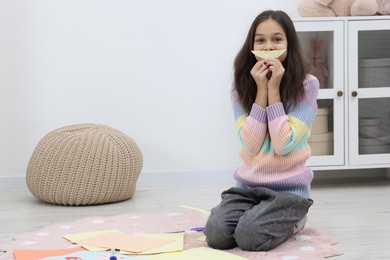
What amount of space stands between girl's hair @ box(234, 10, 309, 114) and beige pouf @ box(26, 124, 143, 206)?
2.53ft

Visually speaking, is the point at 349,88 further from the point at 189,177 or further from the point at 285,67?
the point at 285,67

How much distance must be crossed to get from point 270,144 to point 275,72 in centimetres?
20

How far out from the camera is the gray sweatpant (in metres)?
1.94

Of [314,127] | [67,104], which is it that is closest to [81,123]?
[67,104]

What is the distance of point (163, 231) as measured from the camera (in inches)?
86.4

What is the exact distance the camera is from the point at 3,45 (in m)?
3.10

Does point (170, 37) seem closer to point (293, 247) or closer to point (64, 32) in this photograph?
point (64, 32)

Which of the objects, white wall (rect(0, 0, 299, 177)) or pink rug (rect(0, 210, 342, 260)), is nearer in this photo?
pink rug (rect(0, 210, 342, 260))

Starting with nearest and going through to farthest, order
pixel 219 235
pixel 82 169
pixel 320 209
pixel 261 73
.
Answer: pixel 219 235, pixel 261 73, pixel 320 209, pixel 82 169

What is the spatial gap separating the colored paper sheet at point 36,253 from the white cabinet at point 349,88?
1358 millimetres

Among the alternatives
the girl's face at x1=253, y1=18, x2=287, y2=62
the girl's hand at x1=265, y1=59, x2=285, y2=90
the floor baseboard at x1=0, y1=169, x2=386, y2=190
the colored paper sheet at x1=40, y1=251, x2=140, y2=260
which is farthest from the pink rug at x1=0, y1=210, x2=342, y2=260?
the floor baseboard at x1=0, y1=169, x2=386, y2=190

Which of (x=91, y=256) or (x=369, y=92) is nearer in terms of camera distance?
(x=91, y=256)

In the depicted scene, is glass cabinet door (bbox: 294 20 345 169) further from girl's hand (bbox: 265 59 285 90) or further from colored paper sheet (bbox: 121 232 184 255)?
colored paper sheet (bbox: 121 232 184 255)

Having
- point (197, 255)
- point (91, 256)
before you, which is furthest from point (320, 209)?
point (91, 256)
